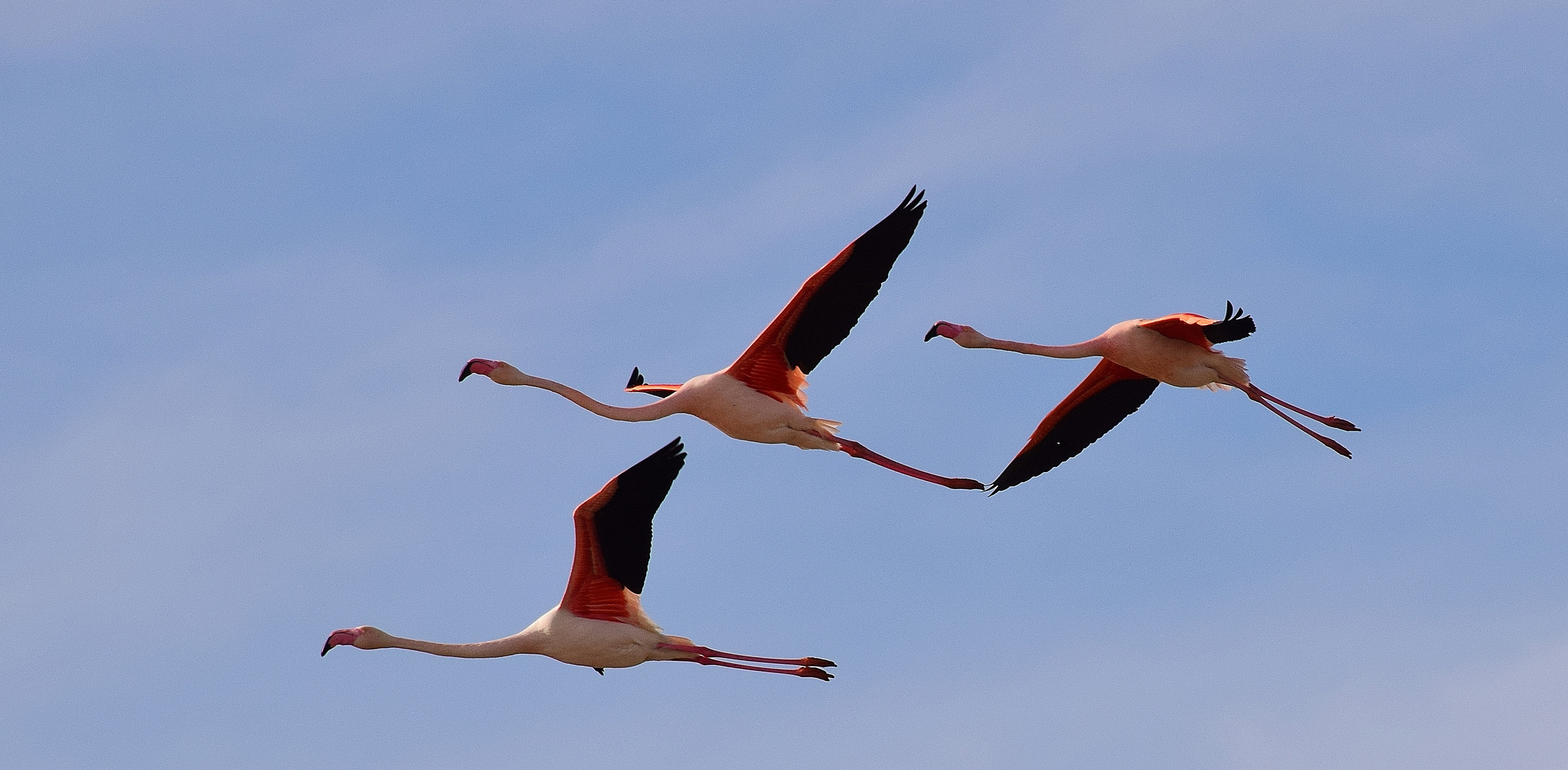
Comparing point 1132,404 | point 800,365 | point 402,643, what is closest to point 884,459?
point 800,365

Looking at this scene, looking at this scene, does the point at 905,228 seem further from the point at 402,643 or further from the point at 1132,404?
the point at 402,643

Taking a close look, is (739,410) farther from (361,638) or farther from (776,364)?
(361,638)

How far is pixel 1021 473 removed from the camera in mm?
22578

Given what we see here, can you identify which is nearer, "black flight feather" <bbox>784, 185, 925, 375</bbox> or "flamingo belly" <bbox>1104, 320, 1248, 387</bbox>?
"black flight feather" <bbox>784, 185, 925, 375</bbox>

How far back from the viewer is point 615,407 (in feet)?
68.2

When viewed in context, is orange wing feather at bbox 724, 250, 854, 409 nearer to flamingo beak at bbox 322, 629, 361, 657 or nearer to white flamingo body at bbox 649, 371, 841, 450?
white flamingo body at bbox 649, 371, 841, 450

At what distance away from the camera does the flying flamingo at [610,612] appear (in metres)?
19.6

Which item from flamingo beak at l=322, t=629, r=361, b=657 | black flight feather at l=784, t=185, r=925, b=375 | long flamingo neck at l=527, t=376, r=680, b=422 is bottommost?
flamingo beak at l=322, t=629, r=361, b=657

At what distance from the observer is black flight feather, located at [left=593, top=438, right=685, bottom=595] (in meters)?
19.5

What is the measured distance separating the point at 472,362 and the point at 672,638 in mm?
3046

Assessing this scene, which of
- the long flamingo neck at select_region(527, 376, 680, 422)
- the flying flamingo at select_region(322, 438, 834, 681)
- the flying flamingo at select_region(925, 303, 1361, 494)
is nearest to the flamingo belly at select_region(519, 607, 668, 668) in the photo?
the flying flamingo at select_region(322, 438, 834, 681)

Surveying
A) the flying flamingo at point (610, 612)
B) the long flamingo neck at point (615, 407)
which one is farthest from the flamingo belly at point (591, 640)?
the long flamingo neck at point (615, 407)

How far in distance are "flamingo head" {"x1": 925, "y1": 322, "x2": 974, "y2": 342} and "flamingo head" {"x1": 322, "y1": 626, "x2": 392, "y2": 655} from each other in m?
5.62


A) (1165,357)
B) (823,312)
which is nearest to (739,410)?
(823,312)
